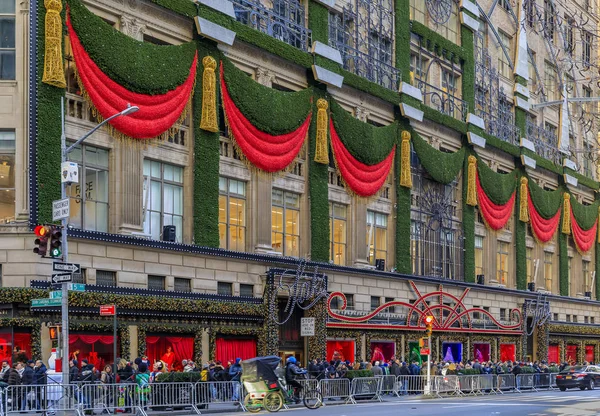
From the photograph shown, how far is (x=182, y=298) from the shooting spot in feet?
145

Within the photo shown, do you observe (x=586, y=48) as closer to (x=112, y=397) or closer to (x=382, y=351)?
(x=382, y=351)

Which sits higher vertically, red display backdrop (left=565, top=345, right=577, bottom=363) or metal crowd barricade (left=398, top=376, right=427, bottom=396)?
metal crowd barricade (left=398, top=376, right=427, bottom=396)

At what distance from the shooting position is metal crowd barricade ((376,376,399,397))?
46300mm

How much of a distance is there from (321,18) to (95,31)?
18.6 meters

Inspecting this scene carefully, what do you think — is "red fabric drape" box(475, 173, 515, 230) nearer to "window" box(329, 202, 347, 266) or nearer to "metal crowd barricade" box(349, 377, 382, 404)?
"window" box(329, 202, 347, 266)

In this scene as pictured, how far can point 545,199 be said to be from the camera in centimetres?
8356

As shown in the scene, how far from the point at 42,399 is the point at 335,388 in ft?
49.5

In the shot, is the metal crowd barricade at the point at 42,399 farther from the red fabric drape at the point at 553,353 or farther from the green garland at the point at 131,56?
the red fabric drape at the point at 553,353

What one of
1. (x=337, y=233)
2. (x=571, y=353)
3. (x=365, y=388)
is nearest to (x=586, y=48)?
(x=571, y=353)

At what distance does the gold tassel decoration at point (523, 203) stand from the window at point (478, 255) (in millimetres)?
6392

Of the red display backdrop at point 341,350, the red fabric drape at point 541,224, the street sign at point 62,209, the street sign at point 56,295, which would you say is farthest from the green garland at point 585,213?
the street sign at point 56,295

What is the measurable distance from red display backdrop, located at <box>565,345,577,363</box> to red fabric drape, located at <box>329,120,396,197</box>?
33.8 meters

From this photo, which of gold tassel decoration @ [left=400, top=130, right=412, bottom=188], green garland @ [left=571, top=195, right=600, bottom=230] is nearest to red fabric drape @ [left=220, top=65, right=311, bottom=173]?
gold tassel decoration @ [left=400, top=130, right=412, bottom=188]

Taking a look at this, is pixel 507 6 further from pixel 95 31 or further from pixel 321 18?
pixel 95 31
